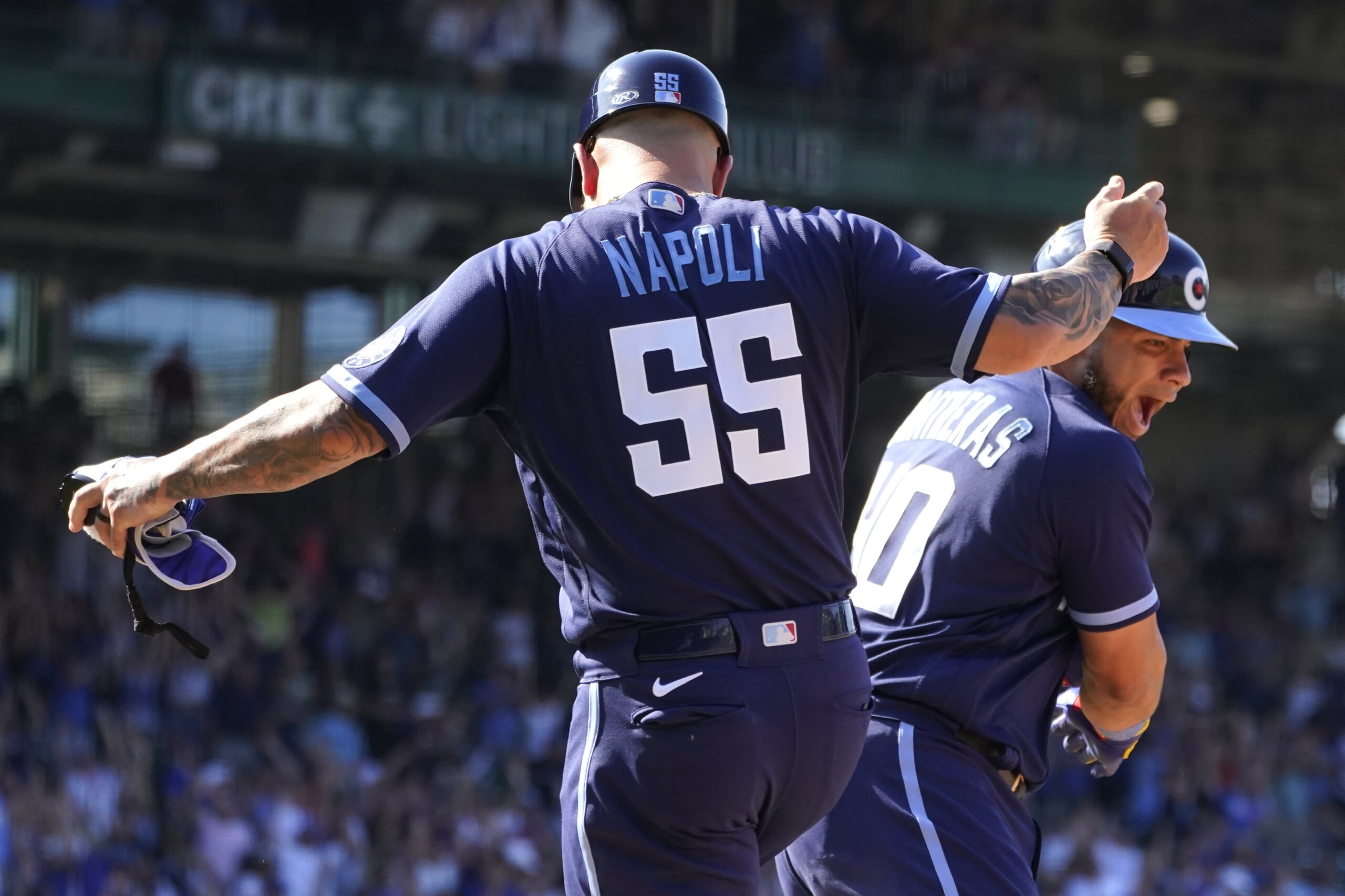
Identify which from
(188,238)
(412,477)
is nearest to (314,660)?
(412,477)

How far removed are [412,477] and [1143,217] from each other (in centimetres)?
1243

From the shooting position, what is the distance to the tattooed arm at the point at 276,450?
2516mm

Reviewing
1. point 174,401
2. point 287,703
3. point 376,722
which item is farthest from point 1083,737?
point 174,401

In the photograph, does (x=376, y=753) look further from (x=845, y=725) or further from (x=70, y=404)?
(x=845, y=725)

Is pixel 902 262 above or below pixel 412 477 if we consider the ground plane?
above

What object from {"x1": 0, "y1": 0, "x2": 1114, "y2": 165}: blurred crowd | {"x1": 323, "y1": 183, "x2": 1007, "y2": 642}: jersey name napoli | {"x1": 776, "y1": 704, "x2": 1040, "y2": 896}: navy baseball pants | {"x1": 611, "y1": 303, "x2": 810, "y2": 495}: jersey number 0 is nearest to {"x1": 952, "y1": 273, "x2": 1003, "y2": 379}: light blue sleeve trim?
{"x1": 323, "y1": 183, "x2": 1007, "y2": 642}: jersey name napoli

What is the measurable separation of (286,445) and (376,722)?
997cm

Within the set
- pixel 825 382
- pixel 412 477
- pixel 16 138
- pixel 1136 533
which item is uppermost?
pixel 16 138

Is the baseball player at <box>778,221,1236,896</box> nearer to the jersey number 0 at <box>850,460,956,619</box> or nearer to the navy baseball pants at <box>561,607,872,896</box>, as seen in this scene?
the jersey number 0 at <box>850,460,956,619</box>

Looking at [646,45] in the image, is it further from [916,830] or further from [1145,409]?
[916,830]

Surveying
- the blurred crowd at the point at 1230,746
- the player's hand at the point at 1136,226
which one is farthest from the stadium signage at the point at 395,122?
the player's hand at the point at 1136,226

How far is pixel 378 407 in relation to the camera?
2498 mm

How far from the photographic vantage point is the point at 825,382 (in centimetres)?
267

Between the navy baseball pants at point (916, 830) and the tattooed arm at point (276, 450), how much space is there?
4.04 ft
